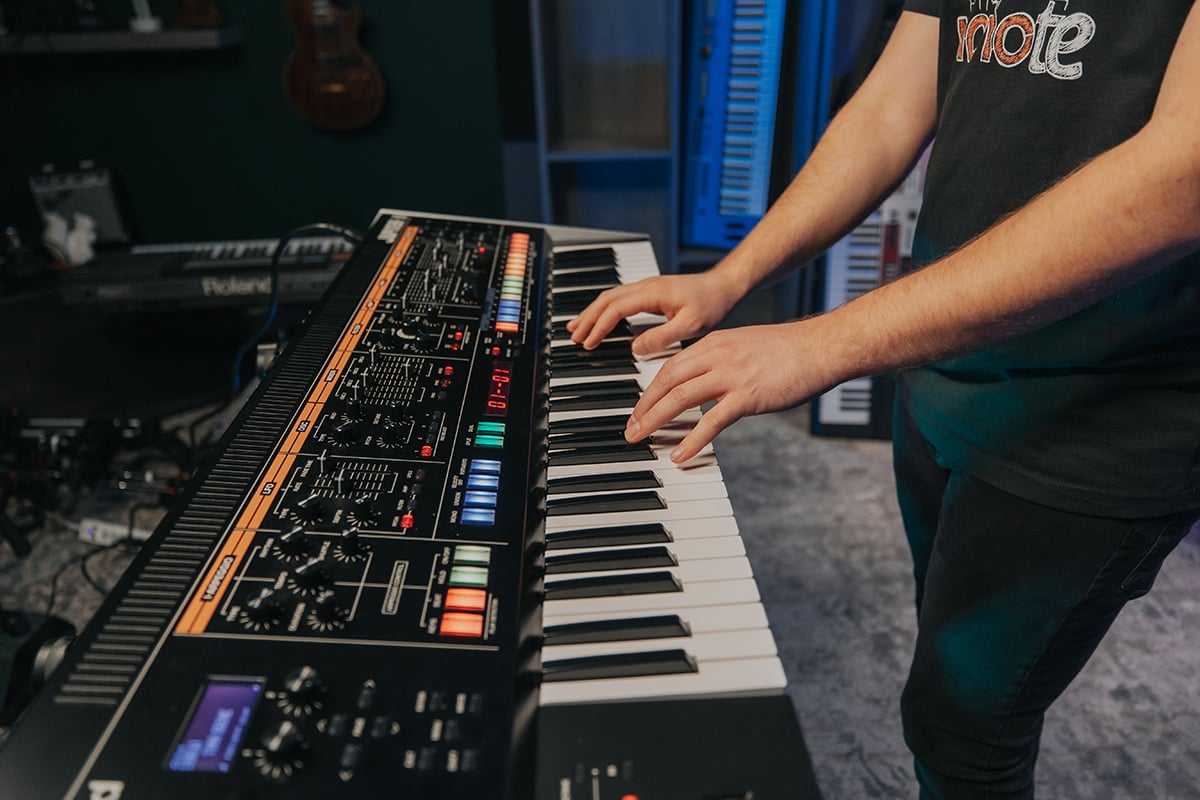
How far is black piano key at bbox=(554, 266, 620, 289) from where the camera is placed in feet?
4.36

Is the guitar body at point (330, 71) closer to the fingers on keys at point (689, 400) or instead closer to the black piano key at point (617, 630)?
the fingers on keys at point (689, 400)

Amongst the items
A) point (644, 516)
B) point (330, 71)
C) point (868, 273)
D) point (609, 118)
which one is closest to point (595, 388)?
point (644, 516)

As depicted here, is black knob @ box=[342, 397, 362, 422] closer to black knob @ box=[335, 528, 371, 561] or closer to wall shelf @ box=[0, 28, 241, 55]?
black knob @ box=[335, 528, 371, 561]

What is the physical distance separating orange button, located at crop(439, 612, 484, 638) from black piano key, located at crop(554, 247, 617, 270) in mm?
825

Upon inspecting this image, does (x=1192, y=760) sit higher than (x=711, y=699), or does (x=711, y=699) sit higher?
(x=711, y=699)

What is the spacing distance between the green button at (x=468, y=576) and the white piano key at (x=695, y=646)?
0.08m

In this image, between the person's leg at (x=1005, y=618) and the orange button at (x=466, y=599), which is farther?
the person's leg at (x=1005, y=618)

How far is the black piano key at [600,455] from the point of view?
91 cm

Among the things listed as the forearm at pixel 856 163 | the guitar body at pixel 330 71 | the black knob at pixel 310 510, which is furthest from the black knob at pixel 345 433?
the guitar body at pixel 330 71

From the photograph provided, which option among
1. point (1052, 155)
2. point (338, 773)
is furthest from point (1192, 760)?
point (338, 773)

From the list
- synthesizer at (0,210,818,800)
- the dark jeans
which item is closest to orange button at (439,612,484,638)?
synthesizer at (0,210,818,800)

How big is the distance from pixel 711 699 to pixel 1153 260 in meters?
0.50

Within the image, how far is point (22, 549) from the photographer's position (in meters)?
2.12

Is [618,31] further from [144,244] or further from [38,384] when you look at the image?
[38,384]
